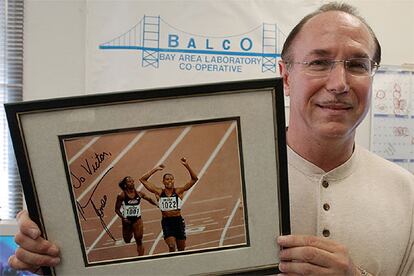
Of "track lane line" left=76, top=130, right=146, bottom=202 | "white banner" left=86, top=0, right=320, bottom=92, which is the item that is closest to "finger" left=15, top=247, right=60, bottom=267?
"track lane line" left=76, top=130, right=146, bottom=202

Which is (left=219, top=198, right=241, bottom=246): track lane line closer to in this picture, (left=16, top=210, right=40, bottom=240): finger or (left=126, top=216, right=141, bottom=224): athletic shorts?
(left=126, top=216, right=141, bottom=224): athletic shorts

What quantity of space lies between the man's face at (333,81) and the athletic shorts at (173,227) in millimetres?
401

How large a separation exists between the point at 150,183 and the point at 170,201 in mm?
52

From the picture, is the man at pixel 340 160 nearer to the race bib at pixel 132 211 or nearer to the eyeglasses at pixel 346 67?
the eyeglasses at pixel 346 67

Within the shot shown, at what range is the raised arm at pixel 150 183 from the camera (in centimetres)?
77

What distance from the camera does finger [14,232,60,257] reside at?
0.75 m

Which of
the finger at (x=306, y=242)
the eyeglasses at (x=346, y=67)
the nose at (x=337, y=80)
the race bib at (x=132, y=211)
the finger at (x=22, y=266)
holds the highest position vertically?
the eyeglasses at (x=346, y=67)

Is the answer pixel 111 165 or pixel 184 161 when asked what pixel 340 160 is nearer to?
pixel 184 161

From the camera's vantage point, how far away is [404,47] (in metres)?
2.08

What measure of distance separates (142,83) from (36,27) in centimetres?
58

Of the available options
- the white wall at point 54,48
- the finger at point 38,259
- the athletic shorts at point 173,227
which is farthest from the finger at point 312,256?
the white wall at point 54,48

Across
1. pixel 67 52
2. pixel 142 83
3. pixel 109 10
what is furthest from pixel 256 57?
pixel 67 52

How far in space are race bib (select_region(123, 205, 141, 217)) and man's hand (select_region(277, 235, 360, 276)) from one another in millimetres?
276

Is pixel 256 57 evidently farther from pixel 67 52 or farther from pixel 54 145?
pixel 54 145
